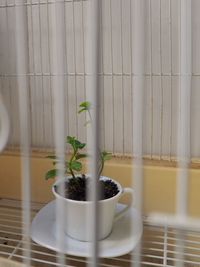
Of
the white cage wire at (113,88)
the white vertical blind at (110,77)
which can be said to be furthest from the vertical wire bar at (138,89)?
the white vertical blind at (110,77)

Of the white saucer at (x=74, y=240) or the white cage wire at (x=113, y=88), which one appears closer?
the white cage wire at (x=113, y=88)

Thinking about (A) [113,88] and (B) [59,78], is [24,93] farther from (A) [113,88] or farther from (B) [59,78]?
(A) [113,88]

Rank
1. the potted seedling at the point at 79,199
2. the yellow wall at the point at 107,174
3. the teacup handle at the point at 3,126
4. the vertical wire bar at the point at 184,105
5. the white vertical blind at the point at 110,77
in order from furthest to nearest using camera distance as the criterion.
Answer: the white vertical blind at the point at 110,77
the yellow wall at the point at 107,174
the potted seedling at the point at 79,199
the teacup handle at the point at 3,126
the vertical wire bar at the point at 184,105

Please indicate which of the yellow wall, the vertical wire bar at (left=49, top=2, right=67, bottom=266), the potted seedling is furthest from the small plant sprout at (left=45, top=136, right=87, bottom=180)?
the vertical wire bar at (left=49, top=2, right=67, bottom=266)

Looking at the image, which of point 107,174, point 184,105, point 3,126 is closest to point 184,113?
point 184,105

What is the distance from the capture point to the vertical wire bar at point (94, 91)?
27 cm

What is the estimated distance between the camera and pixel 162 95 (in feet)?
3.31

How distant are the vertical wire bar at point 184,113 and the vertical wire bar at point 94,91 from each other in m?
0.07

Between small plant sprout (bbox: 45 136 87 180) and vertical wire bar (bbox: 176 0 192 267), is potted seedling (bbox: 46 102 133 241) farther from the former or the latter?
vertical wire bar (bbox: 176 0 192 267)

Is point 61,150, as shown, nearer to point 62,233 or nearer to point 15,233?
point 62,233

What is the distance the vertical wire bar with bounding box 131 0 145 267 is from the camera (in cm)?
28

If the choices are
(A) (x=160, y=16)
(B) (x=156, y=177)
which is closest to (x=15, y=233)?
(B) (x=156, y=177)

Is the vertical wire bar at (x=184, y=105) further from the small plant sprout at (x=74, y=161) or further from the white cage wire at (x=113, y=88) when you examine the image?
the small plant sprout at (x=74, y=161)

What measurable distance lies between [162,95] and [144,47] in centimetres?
74
